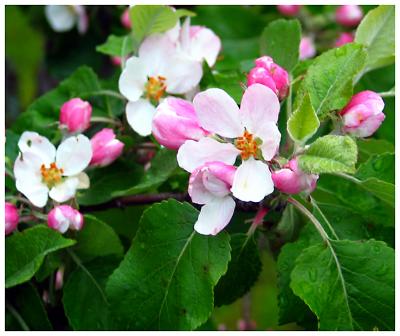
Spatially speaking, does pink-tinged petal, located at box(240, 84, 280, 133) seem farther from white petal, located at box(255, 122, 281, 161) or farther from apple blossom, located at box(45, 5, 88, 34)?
apple blossom, located at box(45, 5, 88, 34)

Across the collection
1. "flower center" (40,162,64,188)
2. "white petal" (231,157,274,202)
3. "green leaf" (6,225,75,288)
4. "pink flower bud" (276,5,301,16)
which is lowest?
"pink flower bud" (276,5,301,16)

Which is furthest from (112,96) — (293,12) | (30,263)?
(293,12)

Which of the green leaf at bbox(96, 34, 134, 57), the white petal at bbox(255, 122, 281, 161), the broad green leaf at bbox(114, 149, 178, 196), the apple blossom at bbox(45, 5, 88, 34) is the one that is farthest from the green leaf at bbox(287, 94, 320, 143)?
the apple blossom at bbox(45, 5, 88, 34)

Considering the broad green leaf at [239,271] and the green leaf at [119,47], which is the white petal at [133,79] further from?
the broad green leaf at [239,271]

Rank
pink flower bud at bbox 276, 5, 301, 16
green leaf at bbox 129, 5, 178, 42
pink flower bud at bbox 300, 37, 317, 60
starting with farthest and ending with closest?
pink flower bud at bbox 276, 5, 301, 16
pink flower bud at bbox 300, 37, 317, 60
green leaf at bbox 129, 5, 178, 42

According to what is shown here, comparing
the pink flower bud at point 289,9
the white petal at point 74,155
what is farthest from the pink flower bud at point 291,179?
the pink flower bud at point 289,9

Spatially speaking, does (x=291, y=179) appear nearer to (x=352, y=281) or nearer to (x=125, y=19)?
(x=352, y=281)

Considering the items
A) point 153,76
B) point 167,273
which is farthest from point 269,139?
point 153,76
